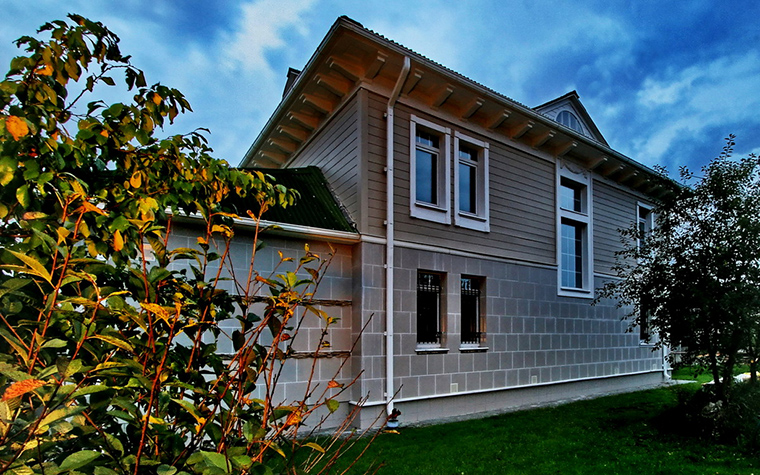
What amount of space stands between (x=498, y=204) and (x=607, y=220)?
14.7 feet

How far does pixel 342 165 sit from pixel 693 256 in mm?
6258

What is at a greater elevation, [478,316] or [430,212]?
[430,212]

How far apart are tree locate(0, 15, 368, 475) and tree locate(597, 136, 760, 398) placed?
765 cm

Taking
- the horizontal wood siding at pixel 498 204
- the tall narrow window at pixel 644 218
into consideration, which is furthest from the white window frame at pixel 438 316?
the tall narrow window at pixel 644 218

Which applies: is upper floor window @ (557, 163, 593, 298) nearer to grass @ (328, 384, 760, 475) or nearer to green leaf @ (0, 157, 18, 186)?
grass @ (328, 384, 760, 475)

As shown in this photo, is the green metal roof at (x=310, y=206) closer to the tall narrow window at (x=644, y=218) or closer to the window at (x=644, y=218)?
the window at (x=644, y=218)

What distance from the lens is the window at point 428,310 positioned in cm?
809

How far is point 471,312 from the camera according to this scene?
885 cm

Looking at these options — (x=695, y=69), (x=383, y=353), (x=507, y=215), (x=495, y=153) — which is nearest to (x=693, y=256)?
(x=507, y=215)

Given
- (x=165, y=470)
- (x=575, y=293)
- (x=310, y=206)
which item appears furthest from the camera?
(x=575, y=293)

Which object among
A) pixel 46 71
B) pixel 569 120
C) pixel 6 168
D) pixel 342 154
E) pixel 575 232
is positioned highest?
pixel 569 120

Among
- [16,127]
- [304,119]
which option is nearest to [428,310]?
[304,119]

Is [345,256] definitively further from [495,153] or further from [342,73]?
[495,153]

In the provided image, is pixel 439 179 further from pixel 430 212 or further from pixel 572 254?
pixel 572 254
